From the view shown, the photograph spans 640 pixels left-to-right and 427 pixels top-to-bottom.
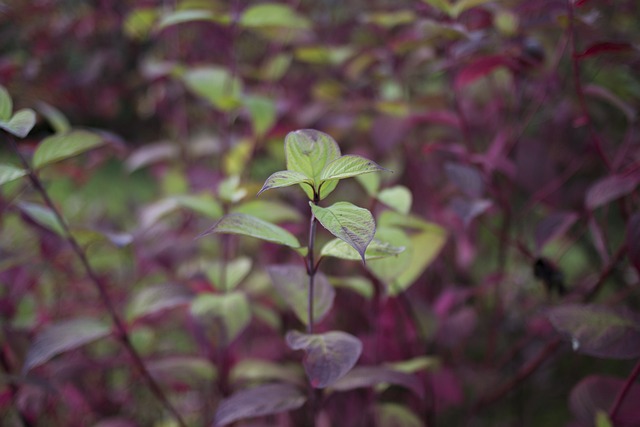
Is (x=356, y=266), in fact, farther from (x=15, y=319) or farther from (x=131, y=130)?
(x=131, y=130)

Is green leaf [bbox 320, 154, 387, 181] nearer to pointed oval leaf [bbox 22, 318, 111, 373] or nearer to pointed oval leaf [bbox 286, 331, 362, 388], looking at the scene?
pointed oval leaf [bbox 286, 331, 362, 388]

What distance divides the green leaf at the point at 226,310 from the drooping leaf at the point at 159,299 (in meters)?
0.03

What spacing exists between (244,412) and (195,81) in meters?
0.58

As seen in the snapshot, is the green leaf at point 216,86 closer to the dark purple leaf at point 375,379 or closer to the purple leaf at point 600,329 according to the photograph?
the dark purple leaf at point 375,379

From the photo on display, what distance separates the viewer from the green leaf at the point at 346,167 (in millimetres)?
444

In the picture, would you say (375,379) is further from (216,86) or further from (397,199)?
(216,86)

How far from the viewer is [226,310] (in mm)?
689

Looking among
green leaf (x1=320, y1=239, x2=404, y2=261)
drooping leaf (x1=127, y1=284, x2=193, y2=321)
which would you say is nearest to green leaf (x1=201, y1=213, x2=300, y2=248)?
green leaf (x1=320, y1=239, x2=404, y2=261)

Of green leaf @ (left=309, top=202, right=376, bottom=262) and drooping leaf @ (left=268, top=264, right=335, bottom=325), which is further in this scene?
drooping leaf @ (left=268, top=264, right=335, bottom=325)

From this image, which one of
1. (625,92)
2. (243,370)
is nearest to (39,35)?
(243,370)

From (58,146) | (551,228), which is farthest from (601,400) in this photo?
(58,146)

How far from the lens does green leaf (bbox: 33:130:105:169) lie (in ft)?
2.01

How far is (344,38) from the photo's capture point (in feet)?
5.33

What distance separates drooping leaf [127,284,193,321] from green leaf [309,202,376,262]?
0.36 meters
